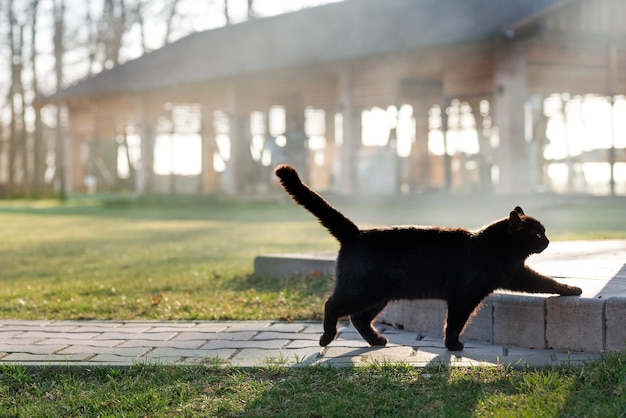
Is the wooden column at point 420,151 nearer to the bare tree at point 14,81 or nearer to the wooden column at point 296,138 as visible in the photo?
the wooden column at point 296,138

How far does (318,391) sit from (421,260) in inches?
38.4

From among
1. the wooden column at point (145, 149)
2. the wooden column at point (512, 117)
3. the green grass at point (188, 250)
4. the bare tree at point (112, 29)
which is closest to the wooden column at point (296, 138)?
the green grass at point (188, 250)

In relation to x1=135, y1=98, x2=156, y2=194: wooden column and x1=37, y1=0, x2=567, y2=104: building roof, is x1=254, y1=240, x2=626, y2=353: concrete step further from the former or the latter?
x1=135, y1=98, x2=156, y2=194: wooden column

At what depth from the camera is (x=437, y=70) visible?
64.3ft

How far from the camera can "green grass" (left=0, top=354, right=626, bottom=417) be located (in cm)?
333

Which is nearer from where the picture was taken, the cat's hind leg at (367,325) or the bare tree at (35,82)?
the cat's hind leg at (367,325)

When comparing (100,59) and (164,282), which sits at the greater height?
(100,59)

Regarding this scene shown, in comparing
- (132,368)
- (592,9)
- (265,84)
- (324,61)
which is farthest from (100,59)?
(132,368)

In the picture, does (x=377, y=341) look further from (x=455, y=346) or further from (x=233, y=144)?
(x=233, y=144)

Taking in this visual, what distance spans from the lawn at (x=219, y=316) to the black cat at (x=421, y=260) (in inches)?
17.6

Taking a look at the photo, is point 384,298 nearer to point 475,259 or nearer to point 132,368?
point 475,259

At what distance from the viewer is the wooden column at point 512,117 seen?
17359 millimetres

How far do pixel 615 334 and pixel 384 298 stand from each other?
121 cm

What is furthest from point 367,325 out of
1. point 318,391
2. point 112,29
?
point 112,29
